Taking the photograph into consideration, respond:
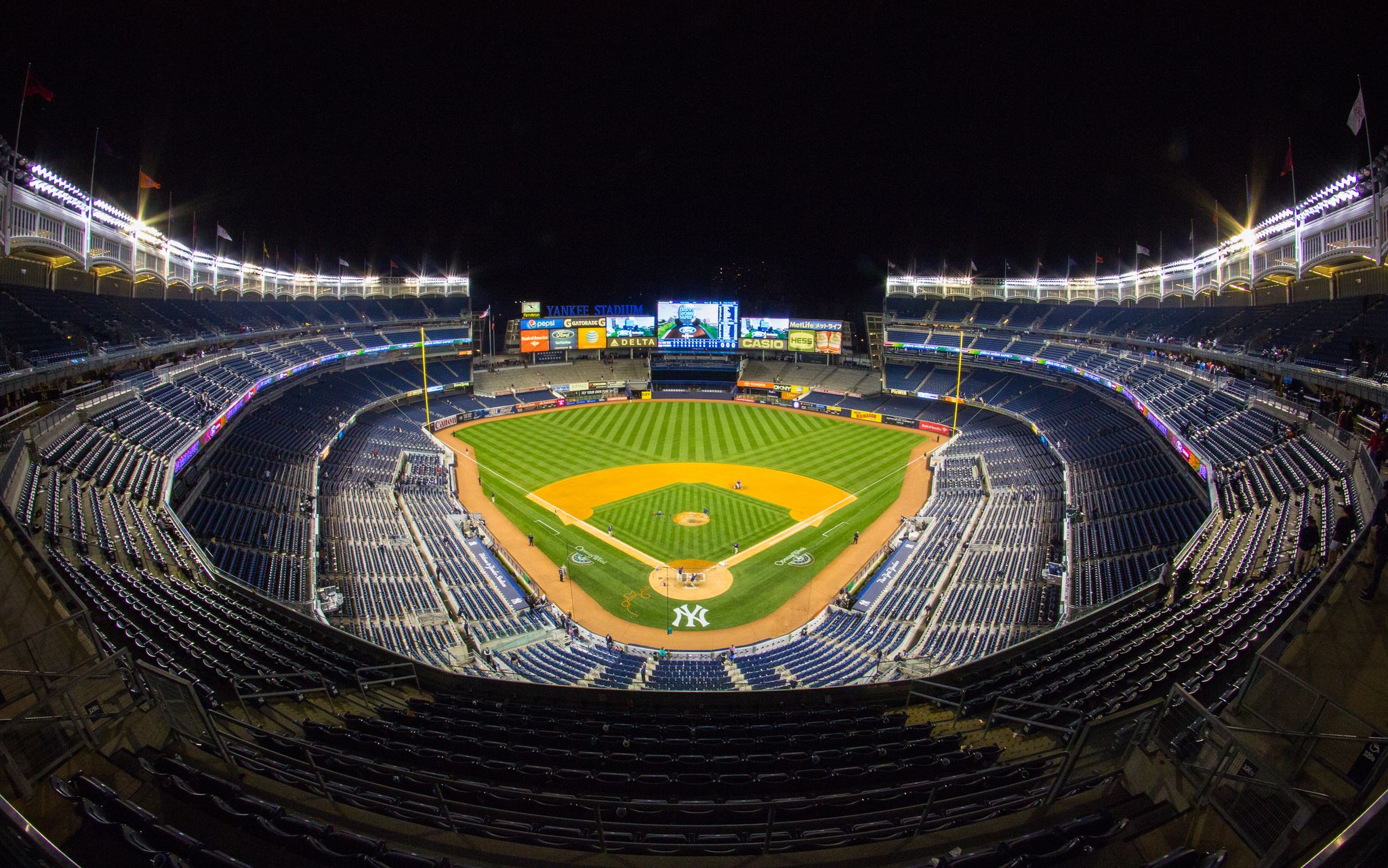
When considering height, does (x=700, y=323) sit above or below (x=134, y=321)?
above

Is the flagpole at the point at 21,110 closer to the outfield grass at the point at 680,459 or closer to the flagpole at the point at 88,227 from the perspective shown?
the flagpole at the point at 88,227

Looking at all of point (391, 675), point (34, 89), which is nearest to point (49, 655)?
point (391, 675)

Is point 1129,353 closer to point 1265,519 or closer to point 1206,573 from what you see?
point 1265,519

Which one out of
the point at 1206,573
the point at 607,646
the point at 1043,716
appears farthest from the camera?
the point at 607,646

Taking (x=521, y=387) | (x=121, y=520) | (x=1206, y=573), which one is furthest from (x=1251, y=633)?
(x=521, y=387)

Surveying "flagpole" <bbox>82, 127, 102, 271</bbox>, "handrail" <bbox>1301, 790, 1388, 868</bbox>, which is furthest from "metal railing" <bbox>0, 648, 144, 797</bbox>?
"flagpole" <bbox>82, 127, 102, 271</bbox>

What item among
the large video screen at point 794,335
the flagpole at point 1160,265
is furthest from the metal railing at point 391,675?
the flagpole at point 1160,265

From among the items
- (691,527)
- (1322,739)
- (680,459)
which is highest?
(1322,739)

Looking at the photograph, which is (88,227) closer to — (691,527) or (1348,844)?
(691,527)
